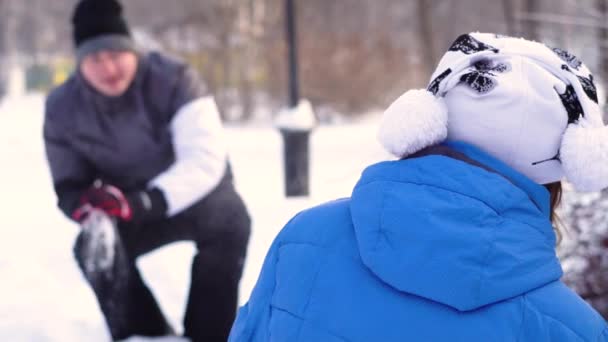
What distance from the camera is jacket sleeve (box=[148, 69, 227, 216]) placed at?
8.86 feet

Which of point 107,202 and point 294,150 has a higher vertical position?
point 107,202

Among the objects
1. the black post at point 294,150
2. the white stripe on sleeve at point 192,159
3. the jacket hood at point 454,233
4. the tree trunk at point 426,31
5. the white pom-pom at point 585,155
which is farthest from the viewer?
the tree trunk at point 426,31

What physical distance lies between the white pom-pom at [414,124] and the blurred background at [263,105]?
66 cm

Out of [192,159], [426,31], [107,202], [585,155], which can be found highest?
[585,155]

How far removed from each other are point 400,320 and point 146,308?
199cm

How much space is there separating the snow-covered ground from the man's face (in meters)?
1.08

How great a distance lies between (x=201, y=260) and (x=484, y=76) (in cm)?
172

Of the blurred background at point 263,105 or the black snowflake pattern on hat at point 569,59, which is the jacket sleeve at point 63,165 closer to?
the blurred background at point 263,105

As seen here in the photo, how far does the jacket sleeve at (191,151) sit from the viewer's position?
2699mm

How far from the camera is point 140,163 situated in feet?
9.35

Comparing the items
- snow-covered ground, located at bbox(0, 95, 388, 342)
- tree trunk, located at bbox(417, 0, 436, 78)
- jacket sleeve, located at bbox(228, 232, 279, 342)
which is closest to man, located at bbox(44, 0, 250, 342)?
snow-covered ground, located at bbox(0, 95, 388, 342)

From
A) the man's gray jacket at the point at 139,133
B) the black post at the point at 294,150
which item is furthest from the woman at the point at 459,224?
the black post at the point at 294,150

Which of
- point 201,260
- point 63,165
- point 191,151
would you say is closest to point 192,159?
point 191,151

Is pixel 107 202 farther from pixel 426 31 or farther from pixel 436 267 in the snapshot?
pixel 426 31
